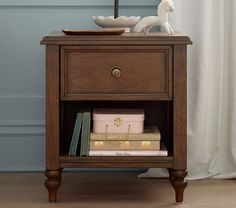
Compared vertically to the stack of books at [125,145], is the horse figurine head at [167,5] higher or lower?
higher

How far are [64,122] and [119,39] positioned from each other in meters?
0.49

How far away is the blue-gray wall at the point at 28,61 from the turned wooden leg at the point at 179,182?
0.68 metres

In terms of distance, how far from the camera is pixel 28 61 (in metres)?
2.64

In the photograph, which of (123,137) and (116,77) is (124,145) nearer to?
(123,137)

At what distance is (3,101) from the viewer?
2643 mm

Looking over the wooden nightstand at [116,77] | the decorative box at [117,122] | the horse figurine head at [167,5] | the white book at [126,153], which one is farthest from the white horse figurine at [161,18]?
the white book at [126,153]

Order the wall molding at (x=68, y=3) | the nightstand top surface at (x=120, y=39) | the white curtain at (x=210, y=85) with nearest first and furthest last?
the nightstand top surface at (x=120, y=39) < the white curtain at (x=210, y=85) < the wall molding at (x=68, y=3)

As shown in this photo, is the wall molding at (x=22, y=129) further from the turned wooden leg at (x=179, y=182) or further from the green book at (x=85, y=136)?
the turned wooden leg at (x=179, y=182)

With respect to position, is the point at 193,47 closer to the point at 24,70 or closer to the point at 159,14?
the point at 159,14

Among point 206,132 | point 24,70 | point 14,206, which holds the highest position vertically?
point 24,70

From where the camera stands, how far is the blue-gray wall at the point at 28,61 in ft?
8.55

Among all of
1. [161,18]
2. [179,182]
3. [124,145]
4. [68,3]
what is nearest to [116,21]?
[161,18]

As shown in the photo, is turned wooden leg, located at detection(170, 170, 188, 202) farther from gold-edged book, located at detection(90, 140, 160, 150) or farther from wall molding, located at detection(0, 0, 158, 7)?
wall molding, located at detection(0, 0, 158, 7)

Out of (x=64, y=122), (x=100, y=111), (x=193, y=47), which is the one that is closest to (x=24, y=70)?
(x=64, y=122)
